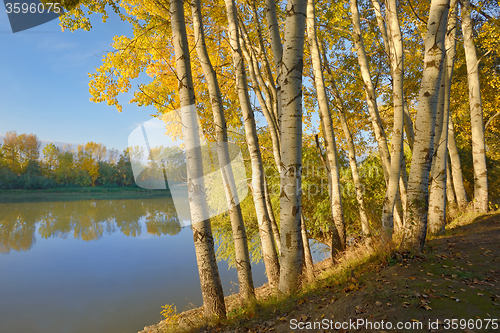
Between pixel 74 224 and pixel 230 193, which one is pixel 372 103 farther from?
pixel 74 224

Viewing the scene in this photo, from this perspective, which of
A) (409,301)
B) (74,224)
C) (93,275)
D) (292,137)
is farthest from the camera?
(74,224)

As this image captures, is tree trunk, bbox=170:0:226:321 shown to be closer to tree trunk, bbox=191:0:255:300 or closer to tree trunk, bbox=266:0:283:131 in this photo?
tree trunk, bbox=191:0:255:300

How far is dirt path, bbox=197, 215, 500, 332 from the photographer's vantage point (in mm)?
2396

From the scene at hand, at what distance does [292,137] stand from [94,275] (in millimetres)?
12974

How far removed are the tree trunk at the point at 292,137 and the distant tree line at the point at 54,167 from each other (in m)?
47.9

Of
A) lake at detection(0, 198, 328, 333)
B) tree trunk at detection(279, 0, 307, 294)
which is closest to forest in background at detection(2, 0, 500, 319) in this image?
tree trunk at detection(279, 0, 307, 294)

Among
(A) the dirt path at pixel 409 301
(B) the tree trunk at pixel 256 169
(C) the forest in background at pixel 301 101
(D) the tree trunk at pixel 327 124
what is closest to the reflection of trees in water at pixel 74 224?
(C) the forest in background at pixel 301 101

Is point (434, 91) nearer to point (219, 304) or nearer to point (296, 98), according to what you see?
point (296, 98)

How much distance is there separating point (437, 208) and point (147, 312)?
879cm

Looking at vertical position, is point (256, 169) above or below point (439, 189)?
above

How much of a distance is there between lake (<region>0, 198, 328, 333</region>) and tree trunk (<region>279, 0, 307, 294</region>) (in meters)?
1.39

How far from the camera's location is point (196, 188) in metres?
3.65

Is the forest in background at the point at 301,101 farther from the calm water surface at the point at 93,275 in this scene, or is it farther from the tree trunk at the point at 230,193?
the calm water surface at the point at 93,275

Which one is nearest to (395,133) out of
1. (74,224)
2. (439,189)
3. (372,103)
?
(372,103)
